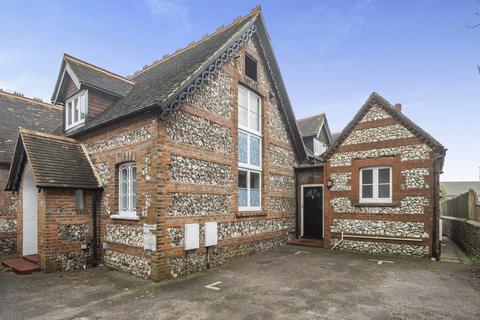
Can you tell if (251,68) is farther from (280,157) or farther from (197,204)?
(197,204)

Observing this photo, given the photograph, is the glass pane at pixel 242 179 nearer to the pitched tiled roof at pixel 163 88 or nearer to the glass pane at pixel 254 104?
the glass pane at pixel 254 104

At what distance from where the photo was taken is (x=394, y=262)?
9383 millimetres

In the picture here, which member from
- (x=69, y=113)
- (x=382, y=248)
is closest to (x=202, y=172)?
(x=69, y=113)

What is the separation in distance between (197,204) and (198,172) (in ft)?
3.10

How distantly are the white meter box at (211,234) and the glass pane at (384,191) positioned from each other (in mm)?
6694

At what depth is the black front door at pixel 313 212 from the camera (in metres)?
13.4

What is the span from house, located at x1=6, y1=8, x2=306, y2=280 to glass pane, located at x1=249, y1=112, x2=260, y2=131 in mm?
46

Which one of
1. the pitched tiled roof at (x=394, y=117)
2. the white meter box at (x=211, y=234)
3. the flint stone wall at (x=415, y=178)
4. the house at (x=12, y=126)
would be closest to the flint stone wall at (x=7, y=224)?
the house at (x=12, y=126)

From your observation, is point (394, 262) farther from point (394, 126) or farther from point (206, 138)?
point (206, 138)

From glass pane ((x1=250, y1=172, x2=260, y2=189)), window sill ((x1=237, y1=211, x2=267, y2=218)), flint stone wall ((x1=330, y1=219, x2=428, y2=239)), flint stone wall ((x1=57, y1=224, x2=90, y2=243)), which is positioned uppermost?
glass pane ((x1=250, y1=172, x2=260, y2=189))

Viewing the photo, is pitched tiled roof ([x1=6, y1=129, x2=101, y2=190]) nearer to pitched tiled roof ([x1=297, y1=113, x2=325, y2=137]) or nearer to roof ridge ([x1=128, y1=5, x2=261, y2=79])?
roof ridge ([x1=128, y1=5, x2=261, y2=79])

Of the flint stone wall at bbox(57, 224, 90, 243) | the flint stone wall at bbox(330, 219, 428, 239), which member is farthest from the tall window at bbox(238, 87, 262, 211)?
the flint stone wall at bbox(57, 224, 90, 243)

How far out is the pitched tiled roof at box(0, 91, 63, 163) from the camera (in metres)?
12.4

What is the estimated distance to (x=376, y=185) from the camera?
436 inches
